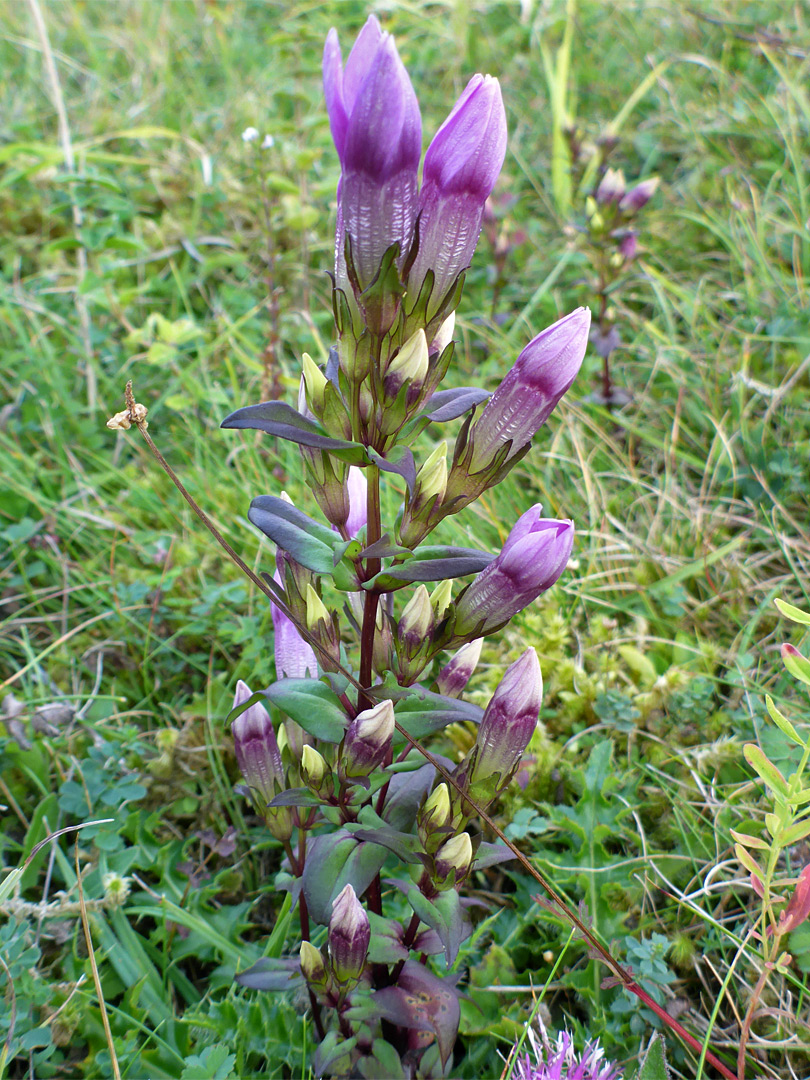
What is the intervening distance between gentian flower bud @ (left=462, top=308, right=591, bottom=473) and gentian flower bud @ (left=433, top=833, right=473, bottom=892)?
0.64 metres

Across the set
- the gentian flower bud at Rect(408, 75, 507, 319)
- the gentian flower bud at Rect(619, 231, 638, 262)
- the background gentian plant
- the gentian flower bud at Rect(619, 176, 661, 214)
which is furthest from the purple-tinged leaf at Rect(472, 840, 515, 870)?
the gentian flower bud at Rect(619, 176, 661, 214)

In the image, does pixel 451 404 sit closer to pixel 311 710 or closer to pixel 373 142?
pixel 373 142

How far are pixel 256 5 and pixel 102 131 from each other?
6.76 feet

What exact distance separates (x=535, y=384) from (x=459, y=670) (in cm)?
58

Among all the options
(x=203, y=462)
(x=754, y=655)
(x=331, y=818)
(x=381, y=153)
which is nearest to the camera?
(x=381, y=153)

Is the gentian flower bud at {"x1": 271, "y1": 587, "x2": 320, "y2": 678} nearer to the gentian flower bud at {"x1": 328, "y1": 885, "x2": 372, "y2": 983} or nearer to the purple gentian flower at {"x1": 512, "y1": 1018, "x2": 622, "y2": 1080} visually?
the gentian flower bud at {"x1": 328, "y1": 885, "x2": 372, "y2": 983}

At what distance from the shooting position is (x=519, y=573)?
1323mm

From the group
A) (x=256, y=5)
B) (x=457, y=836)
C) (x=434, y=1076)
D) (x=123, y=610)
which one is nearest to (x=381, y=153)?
(x=457, y=836)

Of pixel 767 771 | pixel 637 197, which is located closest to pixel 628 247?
pixel 637 197

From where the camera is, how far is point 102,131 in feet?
14.5

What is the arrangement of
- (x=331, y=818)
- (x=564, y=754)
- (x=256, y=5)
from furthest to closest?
(x=256, y=5) → (x=564, y=754) → (x=331, y=818)

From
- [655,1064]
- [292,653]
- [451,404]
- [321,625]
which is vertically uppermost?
[451,404]

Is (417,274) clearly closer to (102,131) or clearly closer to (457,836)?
(457,836)

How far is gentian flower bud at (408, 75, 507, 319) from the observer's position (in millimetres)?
1145
